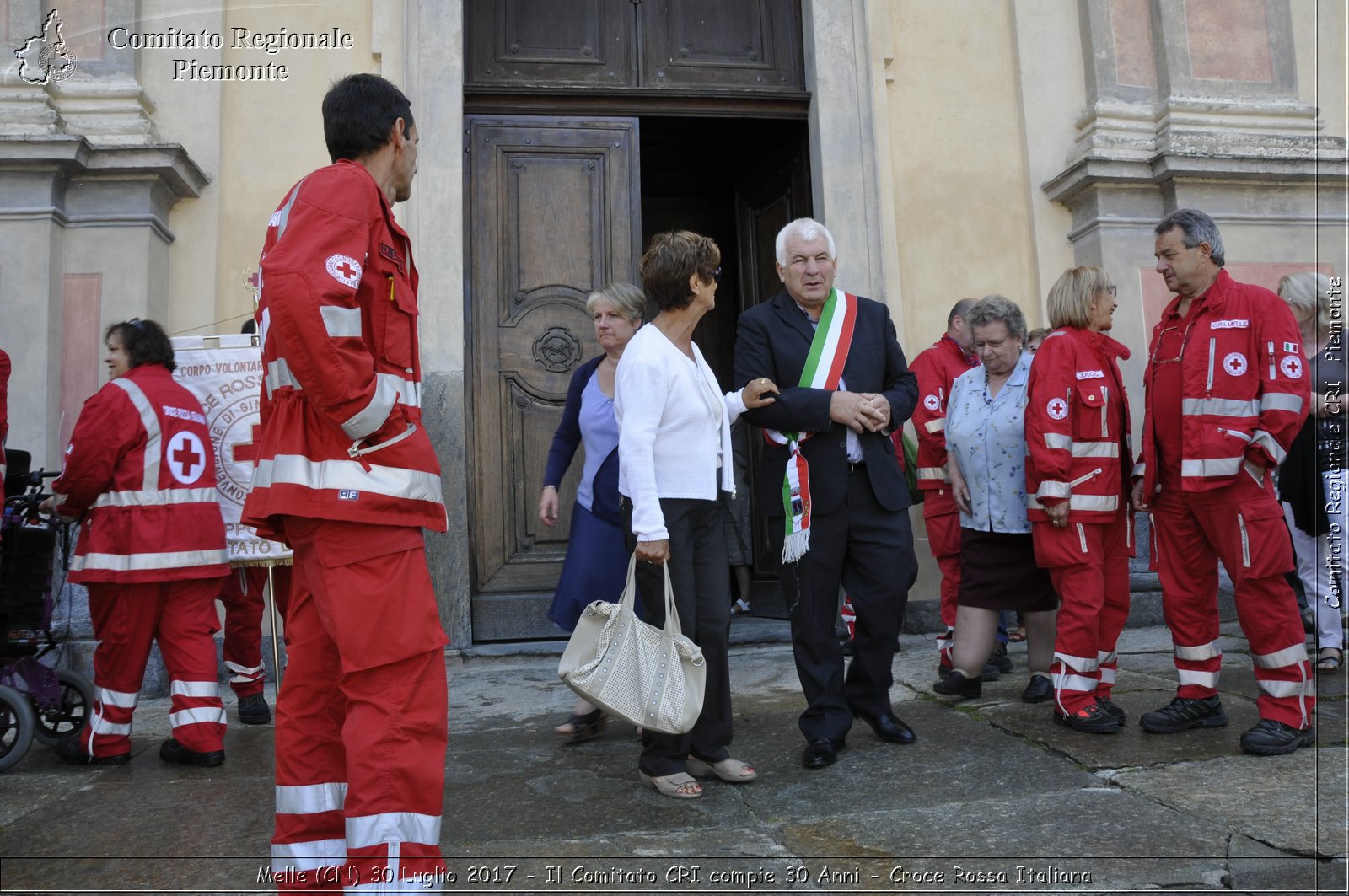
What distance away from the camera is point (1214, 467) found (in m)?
3.98

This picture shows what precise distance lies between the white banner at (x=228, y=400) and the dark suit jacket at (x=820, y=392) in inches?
94.4

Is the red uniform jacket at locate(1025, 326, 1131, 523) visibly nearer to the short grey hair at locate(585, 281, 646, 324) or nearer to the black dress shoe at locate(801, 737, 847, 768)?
the black dress shoe at locate(801, 737, 847, 768)

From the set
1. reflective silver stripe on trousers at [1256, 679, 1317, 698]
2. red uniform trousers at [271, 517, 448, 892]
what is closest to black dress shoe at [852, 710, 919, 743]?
reflective silver stripe on trousers at [1256, 679, 1317, 698]

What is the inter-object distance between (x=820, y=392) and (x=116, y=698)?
118 inches

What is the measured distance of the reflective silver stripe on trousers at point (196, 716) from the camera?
423cm

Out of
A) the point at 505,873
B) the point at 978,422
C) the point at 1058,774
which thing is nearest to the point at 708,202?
the point at 978,422

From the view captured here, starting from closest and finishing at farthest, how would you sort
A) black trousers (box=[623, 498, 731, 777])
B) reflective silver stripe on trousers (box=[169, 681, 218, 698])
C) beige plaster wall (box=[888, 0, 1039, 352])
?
black trousers (box=[623, 498, 731, 777])
reflective silver stripe on trousers (box=[169, 681, 218, 698])
beige plaster wall (box=[888, 0, 1039, 352])

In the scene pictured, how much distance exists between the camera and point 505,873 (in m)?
2.78

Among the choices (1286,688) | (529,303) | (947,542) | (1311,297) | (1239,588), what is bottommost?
(1286,688)

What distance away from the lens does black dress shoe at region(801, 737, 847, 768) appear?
12.3ft

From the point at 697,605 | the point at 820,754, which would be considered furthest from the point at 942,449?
the point at 697,605

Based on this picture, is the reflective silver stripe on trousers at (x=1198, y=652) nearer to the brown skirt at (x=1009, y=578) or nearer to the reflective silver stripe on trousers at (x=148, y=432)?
the brown skirt at (x=1009, y=578)

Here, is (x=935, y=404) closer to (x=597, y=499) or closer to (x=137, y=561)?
(x=597, y=499)

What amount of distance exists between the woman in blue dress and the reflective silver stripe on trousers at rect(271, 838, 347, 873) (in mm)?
1878
